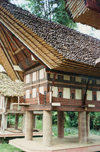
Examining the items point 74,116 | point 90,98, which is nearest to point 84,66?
point 90,98

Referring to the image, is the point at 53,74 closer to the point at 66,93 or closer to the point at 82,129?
the point at 66,93

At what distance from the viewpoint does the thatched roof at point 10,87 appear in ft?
37.3

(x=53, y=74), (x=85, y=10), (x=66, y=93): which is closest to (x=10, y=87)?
(x=53, y=74)

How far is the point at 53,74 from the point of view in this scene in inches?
335

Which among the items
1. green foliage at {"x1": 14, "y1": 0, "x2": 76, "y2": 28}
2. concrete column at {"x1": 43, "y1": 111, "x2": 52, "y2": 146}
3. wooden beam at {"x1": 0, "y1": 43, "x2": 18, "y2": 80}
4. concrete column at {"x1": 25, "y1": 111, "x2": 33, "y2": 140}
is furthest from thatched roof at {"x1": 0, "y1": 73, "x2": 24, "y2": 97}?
green foliage at {"x1": 14, "y1": 0, "x2": 76, "y2": 28}

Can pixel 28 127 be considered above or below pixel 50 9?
below

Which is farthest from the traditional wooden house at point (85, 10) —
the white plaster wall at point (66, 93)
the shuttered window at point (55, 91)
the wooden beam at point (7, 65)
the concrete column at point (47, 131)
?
the wooden beam at point (7, 65)

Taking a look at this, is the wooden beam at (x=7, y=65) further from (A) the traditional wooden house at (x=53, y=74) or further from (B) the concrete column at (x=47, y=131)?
(B) the concrete column at (x=47, y=131)

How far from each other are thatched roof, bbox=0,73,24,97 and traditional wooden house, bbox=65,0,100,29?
23.9ft

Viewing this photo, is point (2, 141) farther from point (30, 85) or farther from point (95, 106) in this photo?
point (95, 106)

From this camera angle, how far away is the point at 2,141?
39.5ft

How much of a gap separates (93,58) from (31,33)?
9.40ft

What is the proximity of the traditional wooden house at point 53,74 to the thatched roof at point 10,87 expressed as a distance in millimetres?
1233

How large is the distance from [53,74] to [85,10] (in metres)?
4.51
